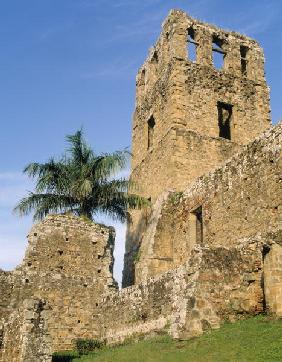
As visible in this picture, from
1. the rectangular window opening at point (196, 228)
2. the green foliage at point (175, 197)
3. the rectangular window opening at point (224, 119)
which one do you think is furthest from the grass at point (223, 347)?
the rectangular window opening at point (224, 119)

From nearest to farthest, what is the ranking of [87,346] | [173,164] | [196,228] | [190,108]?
[87,346], [196,228], [173,164], [190,108]

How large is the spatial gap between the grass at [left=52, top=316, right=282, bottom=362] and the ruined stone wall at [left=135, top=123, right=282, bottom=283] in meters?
3.82

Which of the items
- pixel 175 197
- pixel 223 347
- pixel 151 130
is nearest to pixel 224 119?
pixel 151 130

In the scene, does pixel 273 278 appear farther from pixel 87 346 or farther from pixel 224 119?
pixel 224 119

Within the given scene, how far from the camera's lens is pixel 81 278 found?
1600 cm

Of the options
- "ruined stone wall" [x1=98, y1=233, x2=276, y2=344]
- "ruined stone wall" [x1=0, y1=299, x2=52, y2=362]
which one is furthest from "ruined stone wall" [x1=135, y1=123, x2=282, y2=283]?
"ruined stone wall" [x1=0, y1=299, x2=52, y2=362]

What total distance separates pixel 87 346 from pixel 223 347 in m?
6.03

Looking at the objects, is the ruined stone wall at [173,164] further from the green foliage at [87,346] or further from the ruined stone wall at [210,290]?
the ruined stone wall at [210,290]

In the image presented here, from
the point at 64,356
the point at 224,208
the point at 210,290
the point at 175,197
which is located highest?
the point at 175,197

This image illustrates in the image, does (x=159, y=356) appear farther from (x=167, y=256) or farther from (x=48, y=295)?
(x=167, y=256)

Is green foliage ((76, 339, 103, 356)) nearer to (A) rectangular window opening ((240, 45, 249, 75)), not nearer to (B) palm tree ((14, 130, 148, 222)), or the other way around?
(B) palm tree ((14, 130, 148, 222))

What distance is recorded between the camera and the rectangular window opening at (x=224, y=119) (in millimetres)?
23677

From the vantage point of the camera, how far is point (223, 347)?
9352 millimetres

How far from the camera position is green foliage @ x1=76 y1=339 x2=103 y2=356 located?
14164 millimetres
